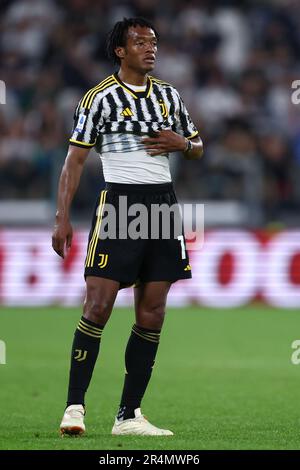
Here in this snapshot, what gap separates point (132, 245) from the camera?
6.02 metres

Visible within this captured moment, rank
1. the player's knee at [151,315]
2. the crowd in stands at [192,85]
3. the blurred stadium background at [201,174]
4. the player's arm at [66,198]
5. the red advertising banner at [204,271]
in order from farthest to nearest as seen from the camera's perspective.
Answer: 1. the crowd in stands at [192,85]
2. the red advertising banner at [204,271]
3. the blurred stadium background at [201,174]
4. the player's knee at [151,315]
5. the player's arm at [66,198]

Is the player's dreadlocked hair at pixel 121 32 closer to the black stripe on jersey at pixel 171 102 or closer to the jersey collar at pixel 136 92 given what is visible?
the jersey collar at pixel 136 92

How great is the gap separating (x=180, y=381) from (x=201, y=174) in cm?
571

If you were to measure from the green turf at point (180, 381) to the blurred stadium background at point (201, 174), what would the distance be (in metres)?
0.05

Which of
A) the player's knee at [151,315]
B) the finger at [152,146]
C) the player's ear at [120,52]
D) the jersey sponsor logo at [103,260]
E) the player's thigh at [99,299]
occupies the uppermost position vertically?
the player's ear at [120,52]

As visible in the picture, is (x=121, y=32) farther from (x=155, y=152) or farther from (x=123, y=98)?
(x=155, y=152)

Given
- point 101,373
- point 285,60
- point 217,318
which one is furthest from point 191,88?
point 101,373

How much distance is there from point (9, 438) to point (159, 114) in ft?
6.22

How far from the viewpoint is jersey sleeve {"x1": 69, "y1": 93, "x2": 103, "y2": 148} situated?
5957 mm

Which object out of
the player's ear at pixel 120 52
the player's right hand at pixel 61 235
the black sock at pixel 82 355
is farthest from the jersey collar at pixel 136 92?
the black sock at pixel 82 355

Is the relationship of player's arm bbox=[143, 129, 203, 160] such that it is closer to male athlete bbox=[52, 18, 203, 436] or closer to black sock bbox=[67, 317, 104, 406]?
male athlete bbox=[52, 18, 203, 436]

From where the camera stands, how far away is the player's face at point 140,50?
239 inches

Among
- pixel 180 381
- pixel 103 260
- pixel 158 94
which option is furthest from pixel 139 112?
pixel 180 381

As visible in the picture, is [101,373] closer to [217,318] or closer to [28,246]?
[217,318]
